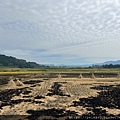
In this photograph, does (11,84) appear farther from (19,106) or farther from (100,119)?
(100,119)

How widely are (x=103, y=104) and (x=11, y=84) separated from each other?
2478 centimetres

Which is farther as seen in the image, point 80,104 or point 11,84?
point 11,84

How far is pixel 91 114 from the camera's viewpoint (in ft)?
72.6

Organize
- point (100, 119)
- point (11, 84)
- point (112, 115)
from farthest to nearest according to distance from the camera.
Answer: point (11, 84) < point (112, 115) < point (100, 119)

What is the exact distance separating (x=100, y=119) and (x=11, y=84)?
29.6 m

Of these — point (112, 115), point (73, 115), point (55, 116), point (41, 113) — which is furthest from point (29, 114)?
point (112, 115)

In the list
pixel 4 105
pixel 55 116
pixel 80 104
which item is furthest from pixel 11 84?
pixel 55 116

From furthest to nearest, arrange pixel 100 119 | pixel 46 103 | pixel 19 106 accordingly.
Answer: pixel 46 103, pixel 19 106, pixel 100 119

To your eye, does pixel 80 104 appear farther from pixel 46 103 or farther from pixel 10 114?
pixel 10 114

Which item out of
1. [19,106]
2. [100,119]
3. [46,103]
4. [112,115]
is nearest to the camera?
[100,119]

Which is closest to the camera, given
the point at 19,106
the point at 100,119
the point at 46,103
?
the point at 100,119

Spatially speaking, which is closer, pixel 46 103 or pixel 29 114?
pixel 29 114

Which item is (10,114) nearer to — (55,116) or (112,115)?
(55,116)

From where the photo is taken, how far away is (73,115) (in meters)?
21.9
